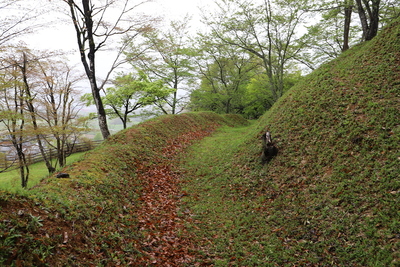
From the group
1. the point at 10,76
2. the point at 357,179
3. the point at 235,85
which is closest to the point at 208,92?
the point at 235,85

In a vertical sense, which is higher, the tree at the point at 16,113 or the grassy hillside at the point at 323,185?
the tree at the point at 16,113

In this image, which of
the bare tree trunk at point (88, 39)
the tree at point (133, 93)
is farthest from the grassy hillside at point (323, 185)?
the tree at point (133, 93)

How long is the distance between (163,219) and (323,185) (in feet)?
13.2

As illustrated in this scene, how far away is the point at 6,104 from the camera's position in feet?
35.5

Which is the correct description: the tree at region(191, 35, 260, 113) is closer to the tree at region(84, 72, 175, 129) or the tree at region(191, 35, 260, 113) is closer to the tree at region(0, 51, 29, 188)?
the tree at region(84, 72, 175, 129)

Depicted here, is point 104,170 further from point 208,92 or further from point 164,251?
point 208,92

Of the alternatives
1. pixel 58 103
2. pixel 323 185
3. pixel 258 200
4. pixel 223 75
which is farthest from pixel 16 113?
pixel 223 75

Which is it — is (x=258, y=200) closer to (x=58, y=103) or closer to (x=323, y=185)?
(x=323, y=185)

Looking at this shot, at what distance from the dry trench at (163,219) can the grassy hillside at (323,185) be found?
0.39m

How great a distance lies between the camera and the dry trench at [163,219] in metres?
3.96

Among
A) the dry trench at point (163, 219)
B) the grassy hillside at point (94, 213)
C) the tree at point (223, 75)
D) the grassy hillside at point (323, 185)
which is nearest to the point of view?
the grassy hillside at point (94, 213)

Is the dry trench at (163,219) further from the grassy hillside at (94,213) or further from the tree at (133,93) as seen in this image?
the tree at (133,93)

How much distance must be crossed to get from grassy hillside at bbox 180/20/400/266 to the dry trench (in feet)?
1.28

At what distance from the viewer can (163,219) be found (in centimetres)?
518
